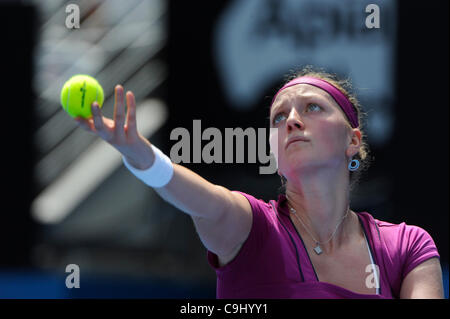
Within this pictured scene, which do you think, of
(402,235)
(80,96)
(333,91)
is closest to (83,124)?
(80,96)

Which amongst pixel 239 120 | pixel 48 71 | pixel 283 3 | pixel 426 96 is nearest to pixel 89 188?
pixel 48 71

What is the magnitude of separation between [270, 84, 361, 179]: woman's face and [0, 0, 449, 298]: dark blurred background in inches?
91.7

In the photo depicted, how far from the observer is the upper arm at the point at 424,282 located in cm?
239

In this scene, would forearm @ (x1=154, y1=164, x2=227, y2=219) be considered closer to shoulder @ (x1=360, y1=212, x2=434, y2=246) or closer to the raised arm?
the raised arm

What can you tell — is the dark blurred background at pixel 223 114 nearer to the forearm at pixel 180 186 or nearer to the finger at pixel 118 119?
the forearm at pixel 180 186

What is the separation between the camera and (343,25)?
5.15 meters

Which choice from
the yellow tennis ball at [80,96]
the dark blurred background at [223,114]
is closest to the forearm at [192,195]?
the yellow tennis ball at [80,96]

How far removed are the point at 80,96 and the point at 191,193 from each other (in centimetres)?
49

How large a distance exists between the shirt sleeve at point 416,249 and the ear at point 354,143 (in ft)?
1.28

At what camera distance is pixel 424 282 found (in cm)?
243

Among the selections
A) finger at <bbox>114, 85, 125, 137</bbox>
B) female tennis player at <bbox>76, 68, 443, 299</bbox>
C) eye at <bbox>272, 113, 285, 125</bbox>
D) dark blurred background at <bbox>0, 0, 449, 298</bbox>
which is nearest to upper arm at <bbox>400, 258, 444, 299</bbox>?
female tennis player at <bbox>76, 68, 443, 299</bbox>

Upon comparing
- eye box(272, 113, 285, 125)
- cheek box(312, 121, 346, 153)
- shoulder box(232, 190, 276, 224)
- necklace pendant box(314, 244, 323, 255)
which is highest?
eye box(272, 113, 285, 125)

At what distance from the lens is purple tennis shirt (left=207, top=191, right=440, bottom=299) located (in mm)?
2295
